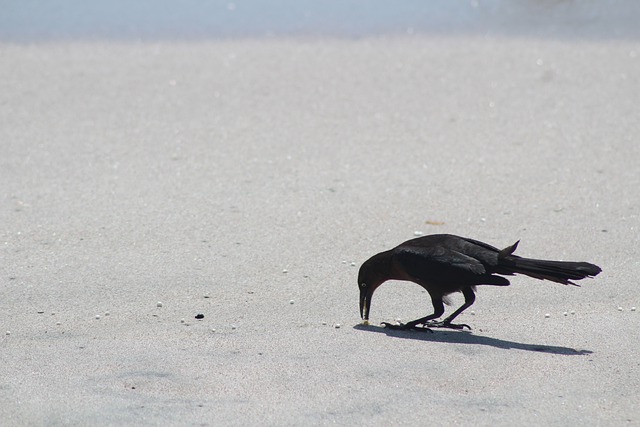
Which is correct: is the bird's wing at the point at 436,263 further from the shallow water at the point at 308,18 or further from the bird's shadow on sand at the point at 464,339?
the shallow water at the point at 308,18

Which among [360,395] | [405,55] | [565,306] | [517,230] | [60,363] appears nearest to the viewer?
[360,395]

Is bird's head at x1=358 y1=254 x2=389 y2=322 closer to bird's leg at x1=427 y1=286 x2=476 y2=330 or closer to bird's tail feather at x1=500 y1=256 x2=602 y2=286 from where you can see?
bird's leg at x1=427 y1=286 x2=476 y2=330

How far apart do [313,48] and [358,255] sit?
17.9 feet

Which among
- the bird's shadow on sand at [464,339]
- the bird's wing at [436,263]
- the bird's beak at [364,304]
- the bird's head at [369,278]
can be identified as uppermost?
the bird's wing at [436,263]

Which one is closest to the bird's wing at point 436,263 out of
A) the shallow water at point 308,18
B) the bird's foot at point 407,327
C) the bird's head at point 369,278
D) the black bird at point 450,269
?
the black bird at point 450,269

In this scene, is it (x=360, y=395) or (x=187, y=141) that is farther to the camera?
(x=187, y=141)

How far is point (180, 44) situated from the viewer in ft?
38.0

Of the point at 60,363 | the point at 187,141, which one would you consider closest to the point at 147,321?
the point at 60,363

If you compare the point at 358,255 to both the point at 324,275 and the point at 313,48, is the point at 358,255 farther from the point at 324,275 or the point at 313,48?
the point at 313,48

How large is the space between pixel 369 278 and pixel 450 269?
0.49 metres

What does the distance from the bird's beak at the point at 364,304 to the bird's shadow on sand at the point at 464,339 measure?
0.09m

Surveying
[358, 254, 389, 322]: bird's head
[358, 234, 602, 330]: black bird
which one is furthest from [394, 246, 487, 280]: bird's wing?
[358, 254, 389, 322]: bird's head

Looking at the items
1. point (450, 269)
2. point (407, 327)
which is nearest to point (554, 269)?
point (450, 269)

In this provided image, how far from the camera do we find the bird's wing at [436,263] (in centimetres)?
487
